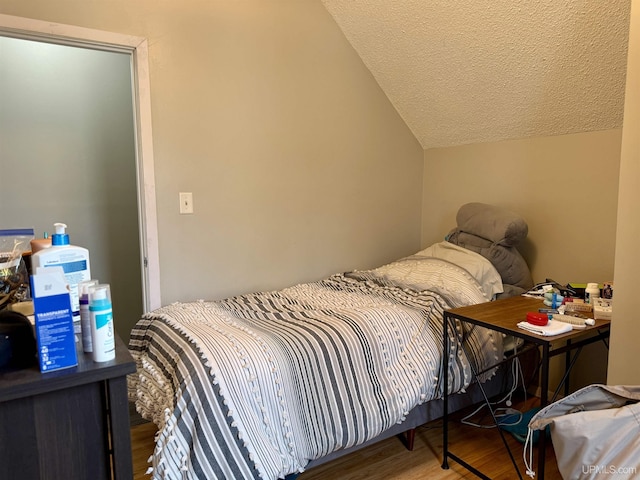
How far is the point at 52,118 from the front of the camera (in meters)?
2.79

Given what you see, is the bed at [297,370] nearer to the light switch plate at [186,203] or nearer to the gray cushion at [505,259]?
the gray cushion at [505,259]

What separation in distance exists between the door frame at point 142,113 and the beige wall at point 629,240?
206 centimetres

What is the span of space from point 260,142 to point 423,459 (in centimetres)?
190

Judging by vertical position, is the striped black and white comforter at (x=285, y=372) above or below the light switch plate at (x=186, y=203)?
below

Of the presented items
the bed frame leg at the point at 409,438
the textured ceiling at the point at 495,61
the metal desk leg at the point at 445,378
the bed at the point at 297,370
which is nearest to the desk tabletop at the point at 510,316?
the metal desk leg at the point at 445,378

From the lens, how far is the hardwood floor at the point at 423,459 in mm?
1949

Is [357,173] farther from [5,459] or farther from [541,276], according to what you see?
[5,459]

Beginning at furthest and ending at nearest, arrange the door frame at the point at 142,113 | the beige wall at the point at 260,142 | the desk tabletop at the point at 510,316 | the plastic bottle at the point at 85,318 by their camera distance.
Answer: the beige wall at the point at 260,142 → the door frame at the point at 142,113 → the desk tabletop at the point at 510,316 → the plastic bottle at the point at 85,318

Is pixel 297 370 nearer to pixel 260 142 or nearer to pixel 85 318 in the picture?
pixel 85 318

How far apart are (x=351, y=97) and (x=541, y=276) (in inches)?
65.3

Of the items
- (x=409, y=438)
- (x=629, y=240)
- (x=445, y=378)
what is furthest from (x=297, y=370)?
(x=629, y=240)

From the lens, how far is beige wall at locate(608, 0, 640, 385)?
1.45 m

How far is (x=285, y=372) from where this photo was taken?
1667mm

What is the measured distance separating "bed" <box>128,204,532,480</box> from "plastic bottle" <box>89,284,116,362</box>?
67 centimetres
